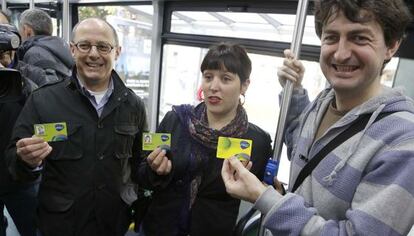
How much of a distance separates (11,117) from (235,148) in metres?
1.16

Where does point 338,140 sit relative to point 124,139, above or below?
above

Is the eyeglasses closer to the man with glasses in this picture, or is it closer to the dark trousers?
the man with glasses

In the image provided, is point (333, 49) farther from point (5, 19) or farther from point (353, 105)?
point (5, 19)

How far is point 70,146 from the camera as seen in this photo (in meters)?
1.26

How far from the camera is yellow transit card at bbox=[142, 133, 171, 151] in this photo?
3.78ft

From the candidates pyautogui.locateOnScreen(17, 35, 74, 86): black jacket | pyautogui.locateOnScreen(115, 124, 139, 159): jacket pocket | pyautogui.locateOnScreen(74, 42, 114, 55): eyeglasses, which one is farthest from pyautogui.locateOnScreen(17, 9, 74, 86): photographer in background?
pyautogui.locateOnScreen(115, 124, 139, 159): jacket pocket

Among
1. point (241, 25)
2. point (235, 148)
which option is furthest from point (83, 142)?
→ point (241, 25)

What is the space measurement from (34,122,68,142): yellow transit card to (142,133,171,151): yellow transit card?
298 millimetres

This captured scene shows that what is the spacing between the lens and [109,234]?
4.57 feet

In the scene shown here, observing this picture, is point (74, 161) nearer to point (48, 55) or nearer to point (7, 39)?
point (7, 39)

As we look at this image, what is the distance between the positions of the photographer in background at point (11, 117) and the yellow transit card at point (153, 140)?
546 mm

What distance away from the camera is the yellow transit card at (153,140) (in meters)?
1.15

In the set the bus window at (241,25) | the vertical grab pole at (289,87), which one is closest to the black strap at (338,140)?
the vertical grab pole at (289,87)

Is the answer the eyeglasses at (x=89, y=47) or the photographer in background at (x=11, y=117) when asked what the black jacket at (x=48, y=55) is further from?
the eyeglasses at (x=89, y=47)
